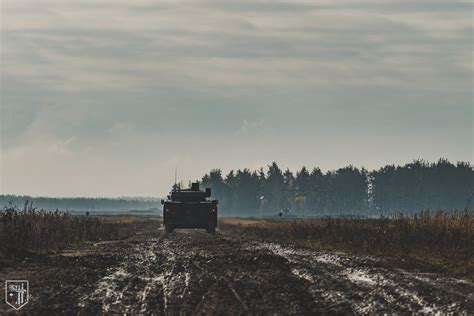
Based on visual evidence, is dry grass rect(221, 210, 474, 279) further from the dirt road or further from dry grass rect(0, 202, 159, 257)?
dry grass rect(0, 202, 159, 257)

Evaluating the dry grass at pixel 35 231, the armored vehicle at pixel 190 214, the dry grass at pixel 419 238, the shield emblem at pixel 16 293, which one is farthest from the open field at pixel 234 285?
the armored vehicle at pixel 190 214

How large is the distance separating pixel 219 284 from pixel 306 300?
252 centimetres

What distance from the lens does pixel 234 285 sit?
1386 cm

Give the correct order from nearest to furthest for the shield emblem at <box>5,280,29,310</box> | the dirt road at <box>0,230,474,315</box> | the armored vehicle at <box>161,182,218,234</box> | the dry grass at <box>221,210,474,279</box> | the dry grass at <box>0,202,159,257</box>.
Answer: the dirt road at <box>0,230,474,315</box> → the shield emblem at <box>5,280,29,310</box> → the dry grass at <box>221,210,474,279</box> → the dry grass at <box>0,202,159,257</box> → the armored vehicle at <box>161,182,218,234</box>

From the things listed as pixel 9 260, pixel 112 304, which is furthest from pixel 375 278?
pixel 9 260

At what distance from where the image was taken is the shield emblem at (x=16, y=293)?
11778mm

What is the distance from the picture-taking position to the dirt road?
37.0 feet

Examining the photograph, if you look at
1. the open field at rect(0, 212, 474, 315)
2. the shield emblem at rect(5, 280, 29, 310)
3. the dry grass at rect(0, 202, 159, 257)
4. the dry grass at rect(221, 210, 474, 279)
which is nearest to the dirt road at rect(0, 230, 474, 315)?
the open field at rect(0, 212, 474, 315)

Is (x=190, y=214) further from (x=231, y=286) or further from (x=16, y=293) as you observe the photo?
(x=16, y=293)

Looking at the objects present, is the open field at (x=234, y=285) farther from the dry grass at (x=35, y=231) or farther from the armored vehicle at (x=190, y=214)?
the armored vehicle at (x=190, y=214)

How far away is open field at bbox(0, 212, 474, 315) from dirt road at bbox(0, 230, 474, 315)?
0.6 inches

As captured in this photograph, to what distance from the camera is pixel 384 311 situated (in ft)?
35.6

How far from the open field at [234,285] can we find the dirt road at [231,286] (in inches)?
0.6

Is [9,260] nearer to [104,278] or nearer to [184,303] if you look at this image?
[104,278]
